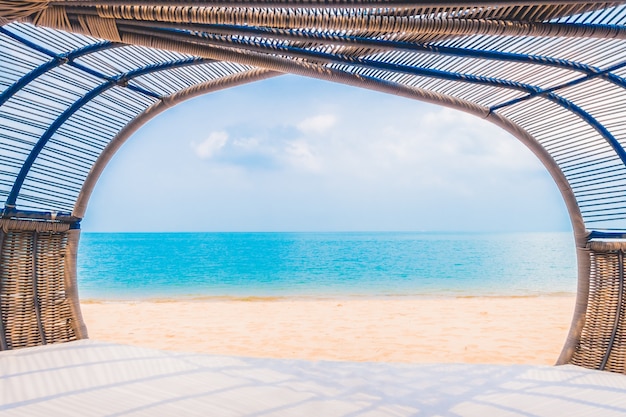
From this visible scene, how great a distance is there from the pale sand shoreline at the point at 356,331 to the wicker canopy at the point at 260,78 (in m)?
2.11

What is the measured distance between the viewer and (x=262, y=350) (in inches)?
204

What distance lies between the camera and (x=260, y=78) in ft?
9.46

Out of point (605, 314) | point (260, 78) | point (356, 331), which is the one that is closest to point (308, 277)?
point (356, 331)

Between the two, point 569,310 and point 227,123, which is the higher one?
point 227,123

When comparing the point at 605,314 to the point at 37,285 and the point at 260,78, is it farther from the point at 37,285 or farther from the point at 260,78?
the point at 37,285

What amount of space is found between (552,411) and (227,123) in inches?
2619

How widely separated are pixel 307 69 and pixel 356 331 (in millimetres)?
5280

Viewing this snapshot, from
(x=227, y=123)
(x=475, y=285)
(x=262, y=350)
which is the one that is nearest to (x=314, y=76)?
(x=262, y=350)

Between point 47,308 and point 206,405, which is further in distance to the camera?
point 47,308

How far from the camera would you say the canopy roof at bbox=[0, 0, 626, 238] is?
162 cm

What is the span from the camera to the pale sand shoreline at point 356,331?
504cm

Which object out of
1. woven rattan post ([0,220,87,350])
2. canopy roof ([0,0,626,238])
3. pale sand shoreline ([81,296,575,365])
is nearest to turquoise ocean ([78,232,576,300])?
pale sand shoreline ([81,296,575,365])

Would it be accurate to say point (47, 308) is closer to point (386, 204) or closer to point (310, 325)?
point (310, 325)

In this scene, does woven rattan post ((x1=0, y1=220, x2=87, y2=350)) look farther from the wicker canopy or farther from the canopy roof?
the canopy roof
